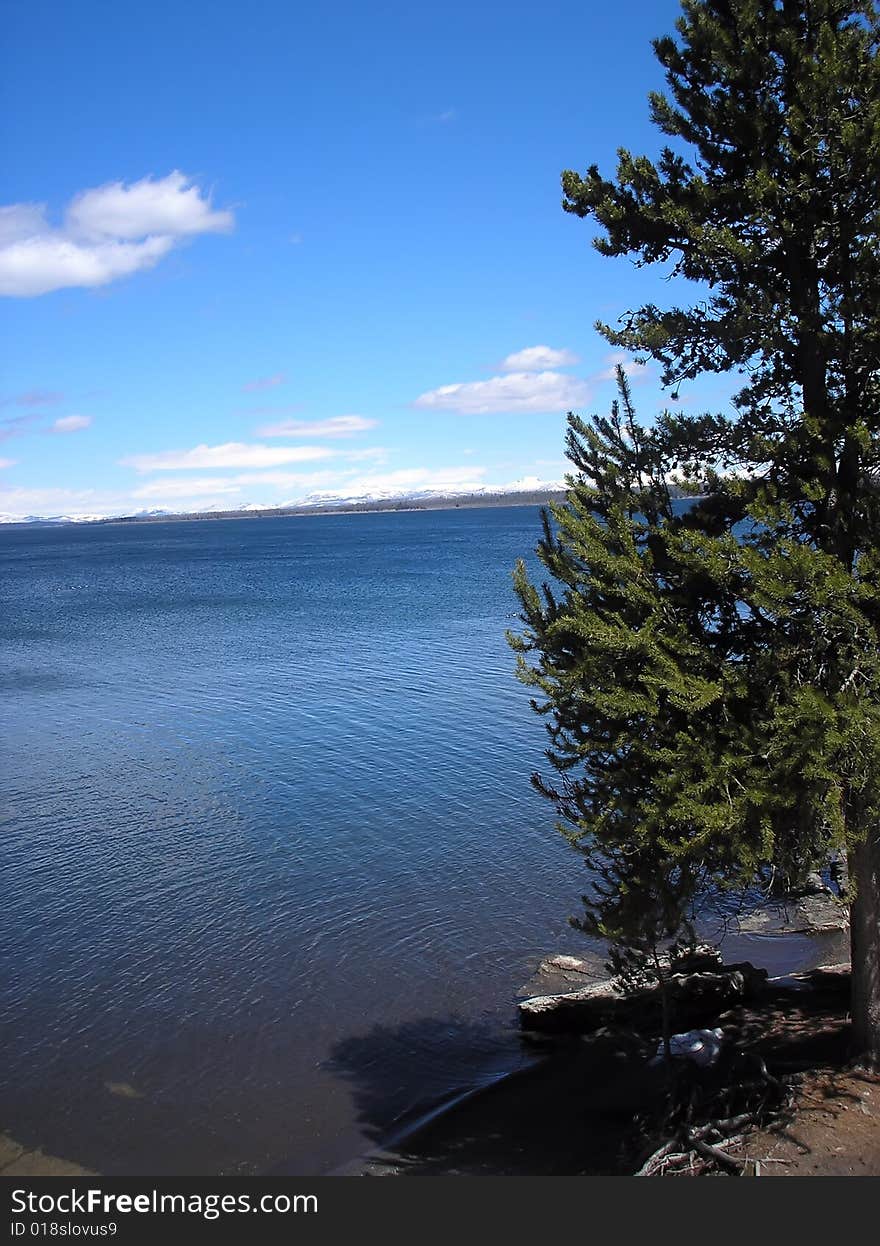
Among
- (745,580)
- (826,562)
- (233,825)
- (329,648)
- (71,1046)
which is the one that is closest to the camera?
(826,562)

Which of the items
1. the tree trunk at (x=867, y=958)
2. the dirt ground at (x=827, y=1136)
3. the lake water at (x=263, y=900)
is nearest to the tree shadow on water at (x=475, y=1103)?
the lake water at (x=263, y=900)

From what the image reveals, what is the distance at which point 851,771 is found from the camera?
39.2 feet

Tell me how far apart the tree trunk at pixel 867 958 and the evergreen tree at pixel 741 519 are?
3cm

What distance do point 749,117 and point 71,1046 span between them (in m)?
19.4

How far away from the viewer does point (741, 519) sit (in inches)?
535

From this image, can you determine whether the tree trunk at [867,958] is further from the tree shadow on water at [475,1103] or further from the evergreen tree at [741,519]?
the tree shadow on water at [475,1103]

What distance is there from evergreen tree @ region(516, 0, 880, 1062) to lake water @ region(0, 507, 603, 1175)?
25.6ft

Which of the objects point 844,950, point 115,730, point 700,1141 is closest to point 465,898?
point 844,950

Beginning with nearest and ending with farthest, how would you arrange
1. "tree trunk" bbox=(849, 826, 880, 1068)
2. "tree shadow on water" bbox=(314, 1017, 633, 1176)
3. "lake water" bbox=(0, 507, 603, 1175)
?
"tree trunk" bbox=(849, 826, 880, 1068), "tree shadow on water" bbox=(314, 1017, 633, 1176), "lake water" bbox=(0, 507, 603, 1175)

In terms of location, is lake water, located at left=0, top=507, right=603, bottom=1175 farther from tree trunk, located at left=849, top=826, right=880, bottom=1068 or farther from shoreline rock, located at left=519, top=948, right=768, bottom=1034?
tree trunk, located at left=849, top=826, right=880, bottom=1068

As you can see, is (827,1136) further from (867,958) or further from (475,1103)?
(475,1103)

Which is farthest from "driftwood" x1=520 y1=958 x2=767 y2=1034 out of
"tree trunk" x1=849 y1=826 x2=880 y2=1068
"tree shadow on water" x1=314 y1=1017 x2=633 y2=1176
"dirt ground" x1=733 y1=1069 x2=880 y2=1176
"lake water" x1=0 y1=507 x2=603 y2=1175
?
"dirt ground" x1=733 y1=1069 x2=880 y2=1176

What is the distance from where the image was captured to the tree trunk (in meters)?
13.4

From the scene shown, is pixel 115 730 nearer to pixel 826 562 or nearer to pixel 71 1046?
pixel 71 1046
